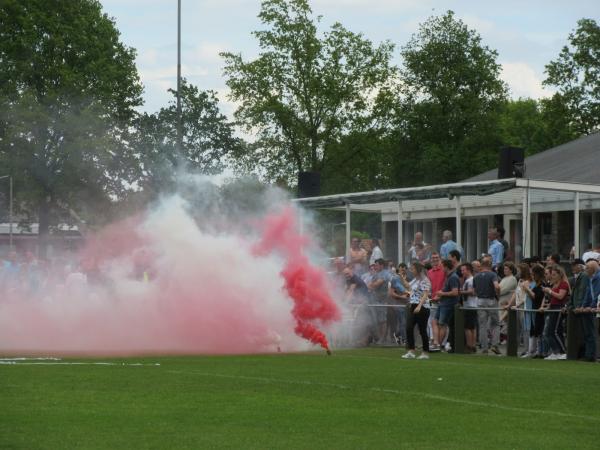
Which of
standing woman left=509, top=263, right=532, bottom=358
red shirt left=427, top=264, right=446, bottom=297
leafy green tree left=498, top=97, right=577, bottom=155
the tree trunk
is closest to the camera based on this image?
standing woman left=509, top=263, right=532, bottom=358

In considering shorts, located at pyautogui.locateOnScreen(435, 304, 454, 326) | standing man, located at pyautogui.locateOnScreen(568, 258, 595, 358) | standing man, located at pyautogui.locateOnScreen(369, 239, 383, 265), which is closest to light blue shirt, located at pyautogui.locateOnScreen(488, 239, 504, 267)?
shorts, located at pyautogui.locateOnScreen(435, 304, 454, 326)

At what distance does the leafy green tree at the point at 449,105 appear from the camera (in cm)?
7975

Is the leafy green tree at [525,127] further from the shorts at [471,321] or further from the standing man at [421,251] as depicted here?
the shorts at [471,321]

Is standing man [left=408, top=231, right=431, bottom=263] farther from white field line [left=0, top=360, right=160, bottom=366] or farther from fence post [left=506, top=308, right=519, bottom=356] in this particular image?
white field line [left=0, top=360, right=160, bottom=366]

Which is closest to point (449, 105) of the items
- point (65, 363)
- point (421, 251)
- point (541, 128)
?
point (541, 128)

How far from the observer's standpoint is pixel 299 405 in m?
15.1

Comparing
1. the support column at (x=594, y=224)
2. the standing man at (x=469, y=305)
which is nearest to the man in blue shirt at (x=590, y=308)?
the standing man at (x=469, y=305)

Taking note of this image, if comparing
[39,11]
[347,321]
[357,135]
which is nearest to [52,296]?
[347,321]

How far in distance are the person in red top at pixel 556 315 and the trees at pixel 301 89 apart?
48575 millimetres

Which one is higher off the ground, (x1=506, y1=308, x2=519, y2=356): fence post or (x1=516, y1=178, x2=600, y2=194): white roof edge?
(x1=516, y1=178, x2=600, y2=194): white roof edge

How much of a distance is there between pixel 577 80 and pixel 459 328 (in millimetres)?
49547

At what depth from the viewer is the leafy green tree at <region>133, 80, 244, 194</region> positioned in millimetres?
43344

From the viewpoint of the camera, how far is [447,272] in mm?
27906

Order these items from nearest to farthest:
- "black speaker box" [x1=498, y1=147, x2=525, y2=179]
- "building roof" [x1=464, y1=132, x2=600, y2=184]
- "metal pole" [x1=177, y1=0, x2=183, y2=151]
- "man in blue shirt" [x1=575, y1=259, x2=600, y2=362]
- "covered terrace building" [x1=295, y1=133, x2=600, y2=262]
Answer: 1. "man in blue shirt" [x1=575, y1=259, x2=600, y2=362]
2. "covered terrace building" [x1=295, y1=133, x2=600, y2=262]
3. "black speaker box" [x1=498, y1=147, x2=525, y2=179]
4. "building roof" [x1=464, y1=132, x2=600, y2=184]
5. "metal pole" [x1=177, y1=0, x2=183, y2=151]
